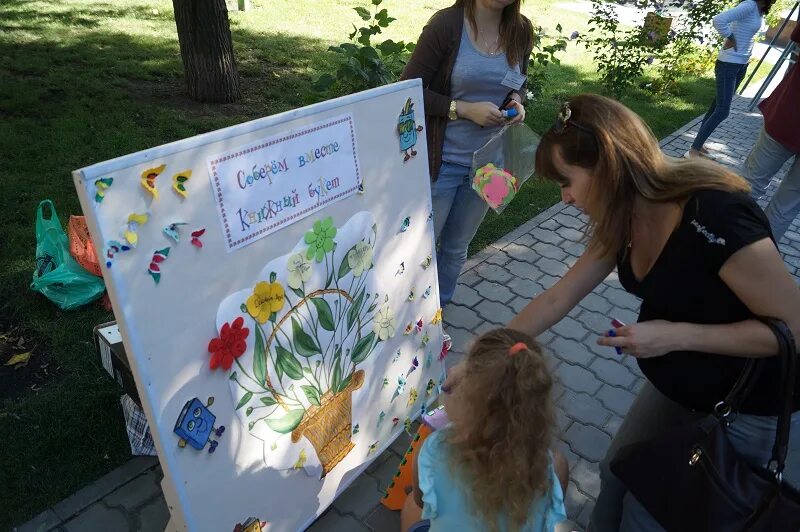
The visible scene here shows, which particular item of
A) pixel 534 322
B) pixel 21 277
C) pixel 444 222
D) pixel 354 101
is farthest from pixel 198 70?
pixel 534 322

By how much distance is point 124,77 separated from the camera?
5.91m

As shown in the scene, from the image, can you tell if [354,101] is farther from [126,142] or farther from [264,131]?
[126,142]

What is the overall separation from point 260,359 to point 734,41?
5.72 meters

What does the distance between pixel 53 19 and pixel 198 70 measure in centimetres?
342

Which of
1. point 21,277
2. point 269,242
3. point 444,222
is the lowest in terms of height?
point 21,277

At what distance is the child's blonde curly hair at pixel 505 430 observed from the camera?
4.40 ft

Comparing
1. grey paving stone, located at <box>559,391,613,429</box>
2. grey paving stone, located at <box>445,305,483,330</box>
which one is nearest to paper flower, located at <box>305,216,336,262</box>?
grey paving stone, located at <box>559,391,613,429</box>

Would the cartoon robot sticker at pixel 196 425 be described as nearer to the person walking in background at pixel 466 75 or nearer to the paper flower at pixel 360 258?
the paper flower at pixel 360 258

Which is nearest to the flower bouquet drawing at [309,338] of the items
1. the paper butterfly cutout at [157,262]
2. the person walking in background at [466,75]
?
the paper butterfly cutout at [157,262]

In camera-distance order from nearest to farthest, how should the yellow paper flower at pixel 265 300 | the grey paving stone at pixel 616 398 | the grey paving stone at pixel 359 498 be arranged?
the yellow paper flower at pixel 265 300, the grey paving stone at pixel 359 498, the grey paving stone at pixel 616 398

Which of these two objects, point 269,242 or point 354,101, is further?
point 354,101

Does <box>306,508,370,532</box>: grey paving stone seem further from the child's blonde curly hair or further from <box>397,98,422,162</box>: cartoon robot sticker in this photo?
<box>397,98,422,162</box>: cartoon robot sticker

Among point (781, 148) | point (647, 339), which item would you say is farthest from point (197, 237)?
point (781, 148)

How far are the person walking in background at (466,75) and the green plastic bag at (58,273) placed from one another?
6.11 feet
